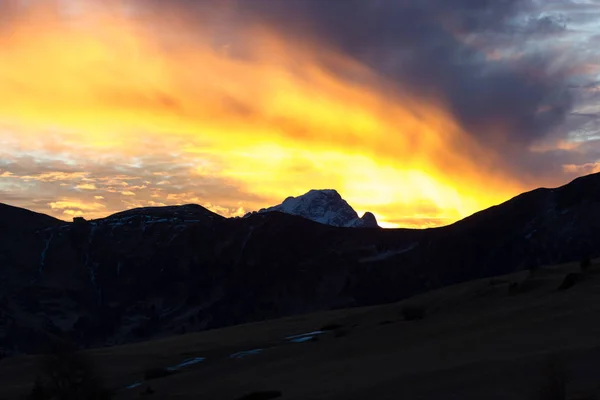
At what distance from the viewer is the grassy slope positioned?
78.8 ft

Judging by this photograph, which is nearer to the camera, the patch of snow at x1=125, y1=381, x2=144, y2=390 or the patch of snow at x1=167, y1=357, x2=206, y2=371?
the patch of snow at x1=125, y1=381, x2=144, y2=390

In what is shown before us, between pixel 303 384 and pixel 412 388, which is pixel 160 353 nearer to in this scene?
pixel 303 384

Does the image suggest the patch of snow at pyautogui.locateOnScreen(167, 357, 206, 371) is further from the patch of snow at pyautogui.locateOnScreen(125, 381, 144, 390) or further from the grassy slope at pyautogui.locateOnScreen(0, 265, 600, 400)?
the patch of snow at pyautogui.locateOnScreen(125, 381, 144, 390)

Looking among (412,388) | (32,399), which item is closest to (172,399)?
(32,399)

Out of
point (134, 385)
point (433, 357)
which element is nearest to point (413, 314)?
point (433, 357)

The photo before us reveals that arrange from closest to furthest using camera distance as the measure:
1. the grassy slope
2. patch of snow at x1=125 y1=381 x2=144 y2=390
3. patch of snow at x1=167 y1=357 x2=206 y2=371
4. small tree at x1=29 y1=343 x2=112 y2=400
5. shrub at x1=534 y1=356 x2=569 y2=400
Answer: shrub at x1=534 y1=356 x2=569 y2=400 < the grassy slope < small tree at x1=29 y1=343 x2=112 y2=400 < patch of snow at x1=125 y1=381 x2=144 y2=390 < patch of snow at x1=167 y1=357 x2=206 y2=371

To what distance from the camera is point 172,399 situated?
30.7m

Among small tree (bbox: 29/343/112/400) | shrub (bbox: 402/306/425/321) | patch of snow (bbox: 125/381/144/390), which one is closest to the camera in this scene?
small tree (bbox: 29/343/112/400)

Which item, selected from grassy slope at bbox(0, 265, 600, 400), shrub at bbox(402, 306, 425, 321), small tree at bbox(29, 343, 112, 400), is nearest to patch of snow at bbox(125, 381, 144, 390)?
grassy slope at bbox(0, 265, 600, 400)

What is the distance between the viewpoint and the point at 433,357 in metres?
29.6

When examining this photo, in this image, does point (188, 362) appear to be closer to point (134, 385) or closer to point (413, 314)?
point (134, 385)

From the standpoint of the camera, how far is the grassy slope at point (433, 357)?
78.8 ft

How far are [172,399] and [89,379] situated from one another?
3638mm

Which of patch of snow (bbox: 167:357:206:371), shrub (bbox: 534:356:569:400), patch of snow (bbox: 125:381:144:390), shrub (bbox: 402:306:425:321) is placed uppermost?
shrub (bbox: 402:306:425:321)
